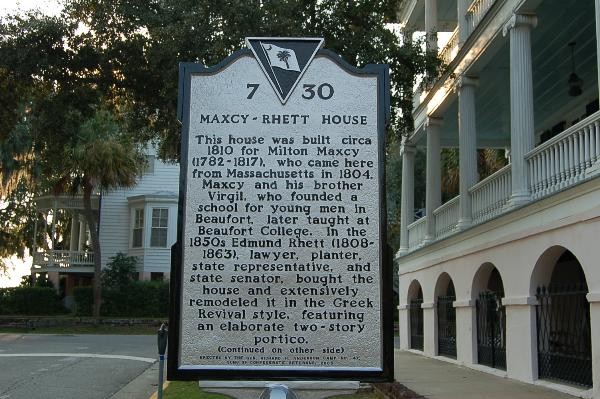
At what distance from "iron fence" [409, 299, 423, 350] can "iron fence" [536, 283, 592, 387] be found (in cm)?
804

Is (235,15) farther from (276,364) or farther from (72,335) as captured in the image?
(72,335)

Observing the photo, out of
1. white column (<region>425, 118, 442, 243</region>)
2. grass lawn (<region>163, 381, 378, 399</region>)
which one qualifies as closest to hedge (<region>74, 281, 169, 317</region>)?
white column (<region>425, 118, 442, 243</region>)

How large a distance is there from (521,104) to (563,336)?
159 inches

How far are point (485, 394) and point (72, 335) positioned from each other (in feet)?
63.5

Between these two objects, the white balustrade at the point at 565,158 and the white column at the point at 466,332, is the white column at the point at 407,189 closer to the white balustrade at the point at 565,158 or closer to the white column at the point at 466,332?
the white column at the point at 466,332

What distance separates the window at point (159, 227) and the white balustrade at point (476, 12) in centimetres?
2342

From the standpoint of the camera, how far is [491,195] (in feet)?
45.9

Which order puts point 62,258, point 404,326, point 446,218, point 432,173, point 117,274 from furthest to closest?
point 62,258, point 117,274, point 404,326, point 432,173, point 446,218

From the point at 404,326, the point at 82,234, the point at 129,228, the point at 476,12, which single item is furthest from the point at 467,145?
the point at 82,234

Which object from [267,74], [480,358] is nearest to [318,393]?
[267,74]

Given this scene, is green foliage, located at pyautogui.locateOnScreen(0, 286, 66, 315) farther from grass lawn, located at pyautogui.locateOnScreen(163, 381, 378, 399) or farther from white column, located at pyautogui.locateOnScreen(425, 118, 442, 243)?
grass lawn, located at pyautogui.locateOnScreen(163, 381, 378, 399)

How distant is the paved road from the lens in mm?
11914

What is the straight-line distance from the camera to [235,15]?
1213cm

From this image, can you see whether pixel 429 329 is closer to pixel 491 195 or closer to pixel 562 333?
pixel 491 195
